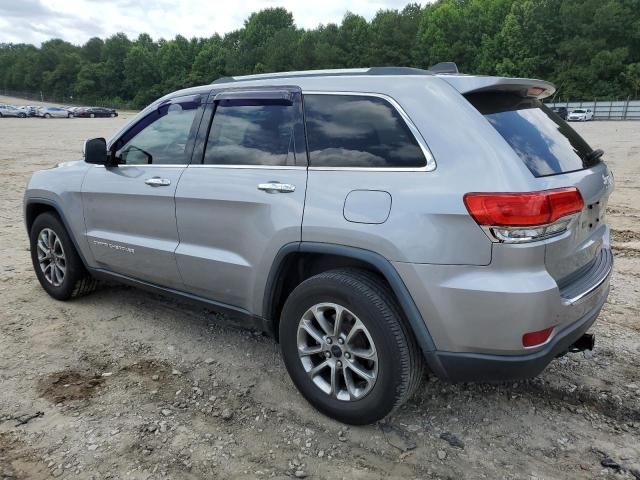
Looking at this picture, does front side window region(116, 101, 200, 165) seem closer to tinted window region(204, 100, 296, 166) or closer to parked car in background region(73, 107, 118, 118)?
tinted window region(204, 100, 296, 166)

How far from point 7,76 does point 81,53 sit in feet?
64.8

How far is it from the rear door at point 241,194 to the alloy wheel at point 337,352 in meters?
0.40

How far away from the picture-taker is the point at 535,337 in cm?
243

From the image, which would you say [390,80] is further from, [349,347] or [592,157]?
[349,347]

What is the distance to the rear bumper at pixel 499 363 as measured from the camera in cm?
247

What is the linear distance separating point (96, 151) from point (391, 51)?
83047 millimetres

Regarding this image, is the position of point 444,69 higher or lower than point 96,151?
higher

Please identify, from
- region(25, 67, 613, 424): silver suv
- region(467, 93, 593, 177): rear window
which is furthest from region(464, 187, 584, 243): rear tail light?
region(467, 93, 593, 177): rear window

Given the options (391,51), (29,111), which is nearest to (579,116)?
(391,51)

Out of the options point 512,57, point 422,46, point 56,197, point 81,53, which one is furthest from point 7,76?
point 56,197

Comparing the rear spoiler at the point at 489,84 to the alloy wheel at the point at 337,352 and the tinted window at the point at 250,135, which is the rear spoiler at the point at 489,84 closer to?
the tinted window at the point at 250,135

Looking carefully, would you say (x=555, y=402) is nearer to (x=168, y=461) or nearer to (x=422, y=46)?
(x=168, y=461)

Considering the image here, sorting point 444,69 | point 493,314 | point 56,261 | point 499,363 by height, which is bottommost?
point 56,261

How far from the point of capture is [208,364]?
3666 mm
